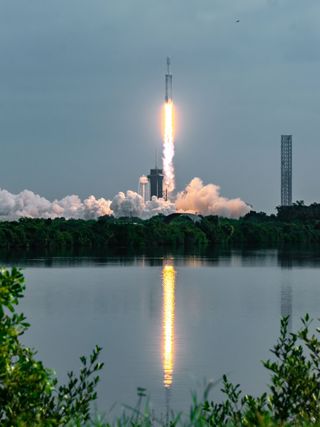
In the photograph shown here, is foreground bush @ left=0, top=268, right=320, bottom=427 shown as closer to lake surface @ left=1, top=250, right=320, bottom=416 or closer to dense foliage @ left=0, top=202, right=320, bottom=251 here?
lake surface @ left=1, top=250, right=320, bottom=416

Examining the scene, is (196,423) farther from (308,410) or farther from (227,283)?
(227,283)

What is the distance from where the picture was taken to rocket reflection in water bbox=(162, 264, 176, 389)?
36625 mm

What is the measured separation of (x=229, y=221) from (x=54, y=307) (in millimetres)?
132104

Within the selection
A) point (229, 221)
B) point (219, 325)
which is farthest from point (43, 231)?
point (219, 325)

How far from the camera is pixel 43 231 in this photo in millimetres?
151625

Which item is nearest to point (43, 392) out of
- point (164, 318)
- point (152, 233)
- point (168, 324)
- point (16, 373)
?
point (16, 373)

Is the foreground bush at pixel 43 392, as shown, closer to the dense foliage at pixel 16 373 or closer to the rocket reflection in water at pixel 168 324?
the dense foliage at pixel 16 373

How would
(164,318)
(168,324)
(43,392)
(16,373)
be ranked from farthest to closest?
(164,318), (168,324), (43,392), (16,373)

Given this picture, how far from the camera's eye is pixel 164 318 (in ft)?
191

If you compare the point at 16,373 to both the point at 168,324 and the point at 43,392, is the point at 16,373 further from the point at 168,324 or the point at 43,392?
the point at 168,324

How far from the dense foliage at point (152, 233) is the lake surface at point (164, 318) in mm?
39667

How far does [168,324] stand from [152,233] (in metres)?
111

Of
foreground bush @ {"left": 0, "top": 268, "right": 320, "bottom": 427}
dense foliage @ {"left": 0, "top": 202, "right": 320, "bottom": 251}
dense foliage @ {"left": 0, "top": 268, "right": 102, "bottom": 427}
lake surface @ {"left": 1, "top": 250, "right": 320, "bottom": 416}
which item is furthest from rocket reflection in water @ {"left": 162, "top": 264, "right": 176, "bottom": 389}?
dense foliage @ {"left": 0, "top": 202, "right": 320, "bottom": 251}

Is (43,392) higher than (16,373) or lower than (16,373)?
lower
